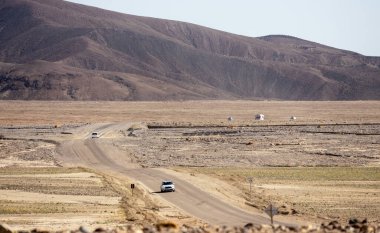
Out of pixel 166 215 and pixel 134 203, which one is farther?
pixel 134 203

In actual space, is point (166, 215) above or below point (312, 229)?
below

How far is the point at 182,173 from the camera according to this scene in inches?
2062

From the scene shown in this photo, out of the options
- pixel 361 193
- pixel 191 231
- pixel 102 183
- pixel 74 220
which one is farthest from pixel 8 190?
pixel 191 231

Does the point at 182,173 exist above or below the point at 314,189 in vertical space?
below

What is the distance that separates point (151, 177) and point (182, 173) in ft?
9.32

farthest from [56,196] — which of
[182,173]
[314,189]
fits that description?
[314,189]

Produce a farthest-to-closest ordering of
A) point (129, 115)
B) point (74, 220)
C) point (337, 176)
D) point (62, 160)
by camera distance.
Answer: point (129, 115), point (62, 160), point (337, 176), point (74, 220)

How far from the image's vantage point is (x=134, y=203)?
37031 mm

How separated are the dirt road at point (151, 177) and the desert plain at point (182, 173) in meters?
0.15

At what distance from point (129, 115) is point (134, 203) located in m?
114

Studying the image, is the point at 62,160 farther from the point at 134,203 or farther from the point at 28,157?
the point at 134,203

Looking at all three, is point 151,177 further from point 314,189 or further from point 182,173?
point 314,189

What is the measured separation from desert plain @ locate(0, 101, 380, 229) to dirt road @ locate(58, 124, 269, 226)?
0.15 meters

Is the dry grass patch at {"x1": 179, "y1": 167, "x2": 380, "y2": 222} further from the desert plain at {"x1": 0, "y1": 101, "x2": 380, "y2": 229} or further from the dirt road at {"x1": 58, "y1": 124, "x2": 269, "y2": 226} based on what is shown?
the dirt road at {"x1": 58, "y1": 124, "x2": 269, "y2": 226}
